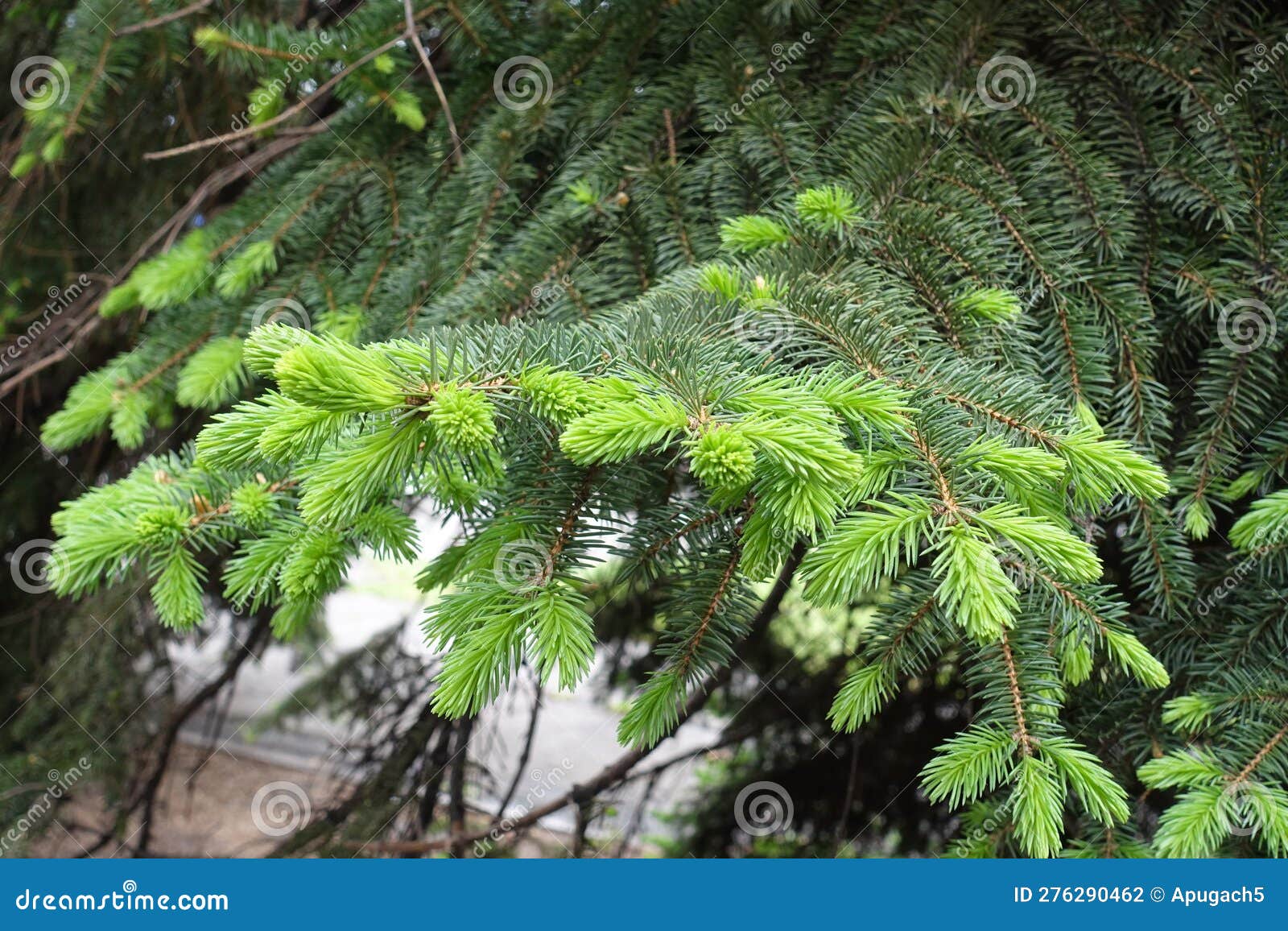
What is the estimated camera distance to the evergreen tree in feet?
2.46

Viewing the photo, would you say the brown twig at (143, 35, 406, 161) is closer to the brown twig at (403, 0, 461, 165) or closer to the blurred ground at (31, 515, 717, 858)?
the brown twig at (403, 0, 461, 165)

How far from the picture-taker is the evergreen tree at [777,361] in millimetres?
750

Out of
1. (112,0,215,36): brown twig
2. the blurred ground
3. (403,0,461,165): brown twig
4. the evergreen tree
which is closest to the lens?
the evergreen tree

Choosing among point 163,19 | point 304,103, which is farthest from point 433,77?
point 163,19

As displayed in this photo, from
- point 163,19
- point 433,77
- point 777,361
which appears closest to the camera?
point 777,361

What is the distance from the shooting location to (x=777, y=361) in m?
0.91

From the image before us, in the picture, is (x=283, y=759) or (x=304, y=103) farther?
(x=283, y=759)

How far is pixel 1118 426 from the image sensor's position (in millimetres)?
1108

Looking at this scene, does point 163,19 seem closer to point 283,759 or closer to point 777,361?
point 777,361

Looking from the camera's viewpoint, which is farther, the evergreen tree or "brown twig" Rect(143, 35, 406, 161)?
"brown twig" Rect(143, 35, 406, 161)

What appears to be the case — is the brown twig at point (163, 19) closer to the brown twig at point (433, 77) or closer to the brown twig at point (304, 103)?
the brown twig at point (304, 103)

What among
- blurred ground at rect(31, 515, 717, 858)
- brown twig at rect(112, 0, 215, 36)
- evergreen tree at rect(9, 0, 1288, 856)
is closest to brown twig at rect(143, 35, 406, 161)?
evergreen tree at rect(9, 0, 1288, 856)

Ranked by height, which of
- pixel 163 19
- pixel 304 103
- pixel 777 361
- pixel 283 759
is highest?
pixel 163 19

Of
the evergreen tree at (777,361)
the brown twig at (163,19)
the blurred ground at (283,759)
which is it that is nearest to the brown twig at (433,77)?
the evergreen tree at (777,361)
